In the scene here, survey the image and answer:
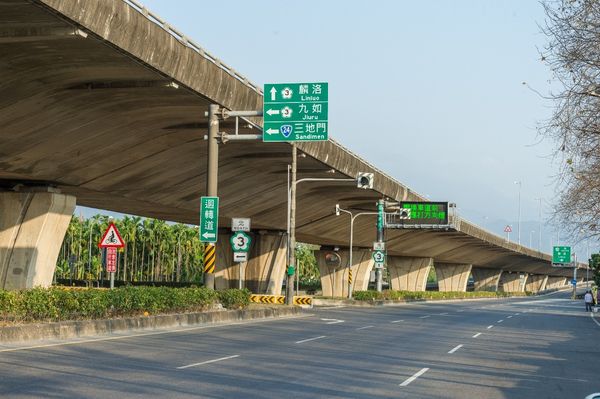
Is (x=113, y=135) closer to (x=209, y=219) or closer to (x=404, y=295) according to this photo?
(x=209, y=219)

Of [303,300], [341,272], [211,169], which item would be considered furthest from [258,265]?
[211,169]

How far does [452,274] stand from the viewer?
123250 millimetres

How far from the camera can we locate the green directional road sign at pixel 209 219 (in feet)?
94.6

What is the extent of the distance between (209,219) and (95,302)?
720cm

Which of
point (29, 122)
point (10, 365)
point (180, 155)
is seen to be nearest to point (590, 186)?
point (10, 365)

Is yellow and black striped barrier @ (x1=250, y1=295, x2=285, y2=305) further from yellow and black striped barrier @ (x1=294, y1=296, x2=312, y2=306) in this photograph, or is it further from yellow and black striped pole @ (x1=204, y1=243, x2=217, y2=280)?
yellow and black striped pole @ (x1=204, y1=243, x2=217, y2=280)

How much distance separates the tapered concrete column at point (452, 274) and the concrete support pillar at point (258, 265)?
2552 inches

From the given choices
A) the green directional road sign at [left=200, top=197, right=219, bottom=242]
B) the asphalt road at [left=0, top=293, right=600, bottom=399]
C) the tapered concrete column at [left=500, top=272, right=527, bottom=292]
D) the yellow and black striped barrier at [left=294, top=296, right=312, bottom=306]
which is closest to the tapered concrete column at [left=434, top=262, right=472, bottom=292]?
the tapered concrete column at [left=500, top=272, right=527, bottom=292]

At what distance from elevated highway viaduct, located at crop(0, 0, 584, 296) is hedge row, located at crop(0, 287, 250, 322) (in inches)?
267

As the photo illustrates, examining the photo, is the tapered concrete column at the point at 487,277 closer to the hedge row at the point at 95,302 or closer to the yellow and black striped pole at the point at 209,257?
the hedge row at the point at 95,302

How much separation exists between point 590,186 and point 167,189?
27.2 m

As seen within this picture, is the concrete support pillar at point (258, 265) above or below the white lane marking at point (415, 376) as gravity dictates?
above

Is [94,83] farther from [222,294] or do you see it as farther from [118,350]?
[118,350]

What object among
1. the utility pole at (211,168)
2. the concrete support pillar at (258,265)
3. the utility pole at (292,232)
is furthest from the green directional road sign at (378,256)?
the utility pole at (211,168)
